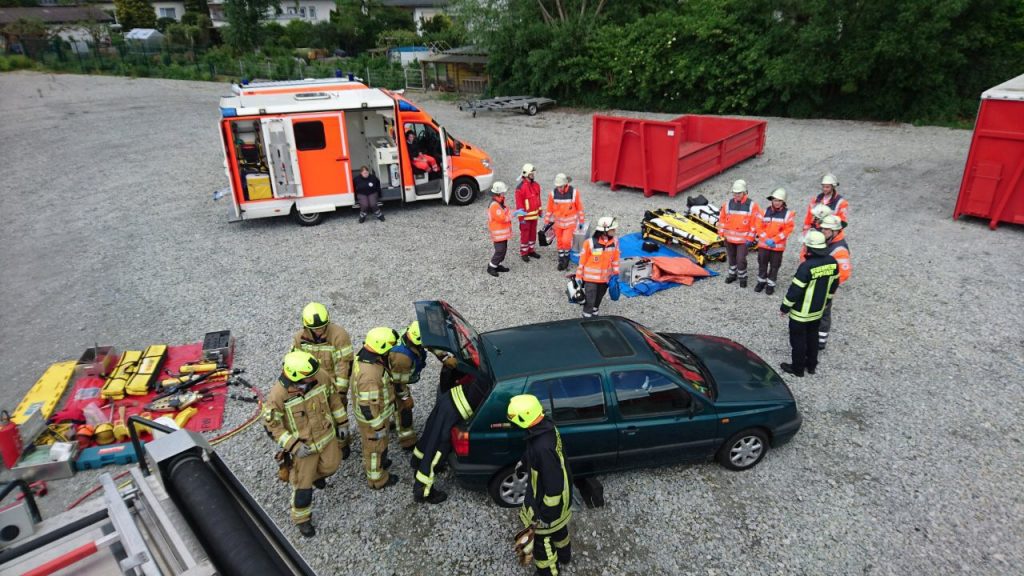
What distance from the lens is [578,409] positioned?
5805 mm

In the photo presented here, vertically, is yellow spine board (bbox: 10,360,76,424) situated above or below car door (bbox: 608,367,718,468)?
below

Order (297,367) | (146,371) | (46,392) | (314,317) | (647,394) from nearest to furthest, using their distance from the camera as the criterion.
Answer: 1. (297,367)
2. (647,394)
3. (314,317)
4. (46,392)
5. (146,371)

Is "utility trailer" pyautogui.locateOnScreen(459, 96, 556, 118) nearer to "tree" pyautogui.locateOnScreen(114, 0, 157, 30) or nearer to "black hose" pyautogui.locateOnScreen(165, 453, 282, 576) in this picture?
"black hose" pyautogui.locateOnScreen(165, 453, 282, 576)

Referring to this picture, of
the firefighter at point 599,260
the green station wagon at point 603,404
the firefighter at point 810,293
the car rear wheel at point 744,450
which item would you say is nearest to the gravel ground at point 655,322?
the car rear wheel at point 744,450

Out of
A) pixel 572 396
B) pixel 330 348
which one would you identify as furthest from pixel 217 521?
pixel 330 348

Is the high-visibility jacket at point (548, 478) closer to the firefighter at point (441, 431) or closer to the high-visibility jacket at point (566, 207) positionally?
the firefighter at point (441, 431)

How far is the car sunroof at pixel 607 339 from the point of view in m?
6.08

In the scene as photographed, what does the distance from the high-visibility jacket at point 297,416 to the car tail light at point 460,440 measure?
1132 millimetres

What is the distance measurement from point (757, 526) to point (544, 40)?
2697 cm

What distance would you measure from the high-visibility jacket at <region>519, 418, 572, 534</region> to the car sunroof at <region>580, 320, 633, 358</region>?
141 cm

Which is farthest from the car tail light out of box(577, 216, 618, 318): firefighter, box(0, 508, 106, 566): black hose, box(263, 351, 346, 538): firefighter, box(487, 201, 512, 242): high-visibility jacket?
box(487, 201, 512, 242): high-visibility jacket

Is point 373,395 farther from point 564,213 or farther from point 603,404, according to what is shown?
point 564,213

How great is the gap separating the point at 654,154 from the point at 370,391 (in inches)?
420

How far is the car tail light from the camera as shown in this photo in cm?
564
